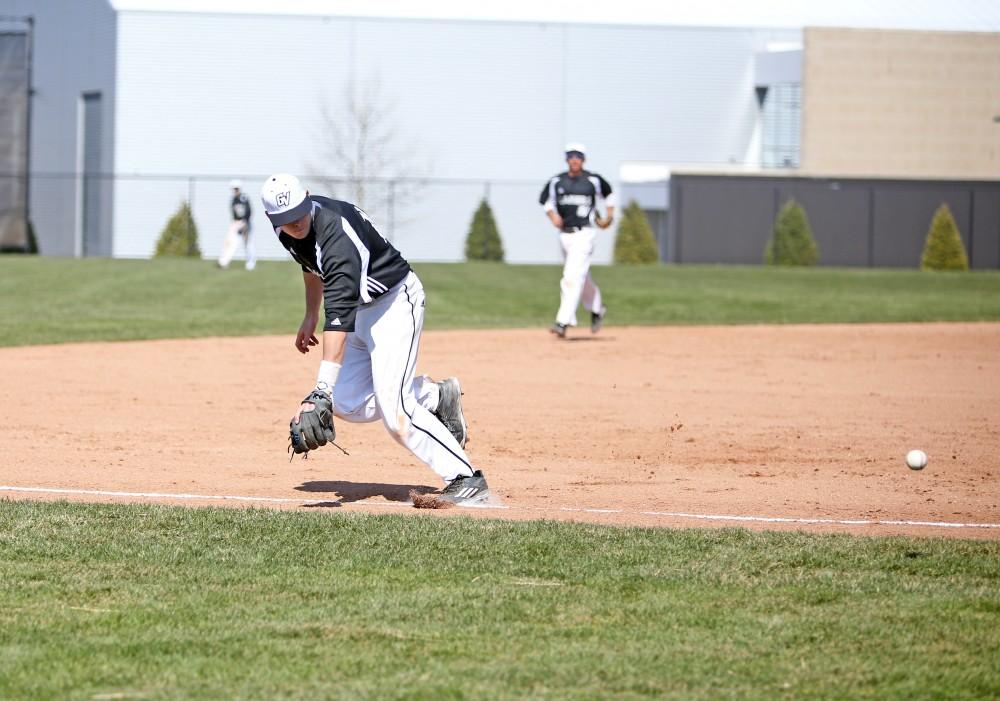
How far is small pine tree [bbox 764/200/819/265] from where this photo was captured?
4541 centimetres

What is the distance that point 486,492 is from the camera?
8508mm

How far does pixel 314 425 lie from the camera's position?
309 inches

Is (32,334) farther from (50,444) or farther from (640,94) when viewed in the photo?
(640,94)

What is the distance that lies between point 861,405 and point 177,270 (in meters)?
22.7

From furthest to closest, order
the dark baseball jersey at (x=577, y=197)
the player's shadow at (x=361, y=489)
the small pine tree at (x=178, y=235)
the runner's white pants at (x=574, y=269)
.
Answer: the small pine tree at (x=178, y=235) < the dark baseball jersey at (x=577, y=197) < the runner's white pants at (x=574, y=269) < the player's shadow at (x=361, y=489)

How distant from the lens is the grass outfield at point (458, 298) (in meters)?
22.1

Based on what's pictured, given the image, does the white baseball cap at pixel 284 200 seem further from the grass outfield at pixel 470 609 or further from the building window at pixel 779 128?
the building window at pixel 779 128

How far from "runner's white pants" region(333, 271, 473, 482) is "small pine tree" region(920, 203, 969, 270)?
1553 inches

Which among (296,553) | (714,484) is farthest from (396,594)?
(714,484)

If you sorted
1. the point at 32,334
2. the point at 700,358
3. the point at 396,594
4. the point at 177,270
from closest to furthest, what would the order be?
the point at 396,594 → the point at 700,358 → the point at 32,334 → the point at 177,270

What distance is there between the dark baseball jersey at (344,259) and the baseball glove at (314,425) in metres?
0.39

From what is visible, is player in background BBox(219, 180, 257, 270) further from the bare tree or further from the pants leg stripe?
the pants leg stripe

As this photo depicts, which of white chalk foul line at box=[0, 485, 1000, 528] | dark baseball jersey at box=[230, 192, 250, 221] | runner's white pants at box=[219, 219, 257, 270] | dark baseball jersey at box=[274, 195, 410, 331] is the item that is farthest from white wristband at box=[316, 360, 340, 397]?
dark baseball jersey at box=[230, 192, 250, 221]

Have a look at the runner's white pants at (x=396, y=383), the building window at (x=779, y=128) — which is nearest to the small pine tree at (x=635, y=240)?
the building window at (x=779, y=128)
